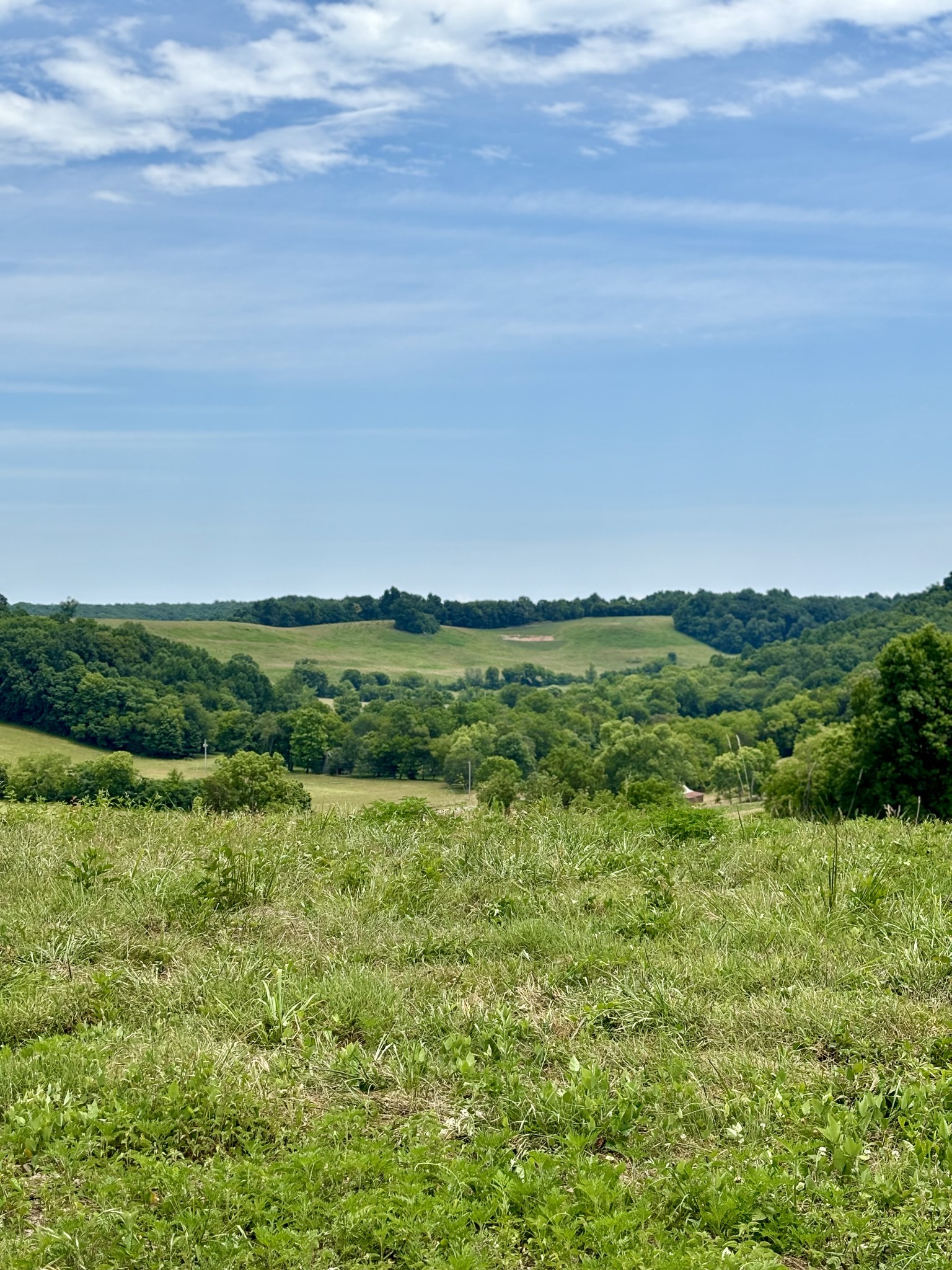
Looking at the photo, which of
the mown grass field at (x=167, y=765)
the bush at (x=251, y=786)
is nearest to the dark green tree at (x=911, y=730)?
→ the bush at (x=251, y=786)

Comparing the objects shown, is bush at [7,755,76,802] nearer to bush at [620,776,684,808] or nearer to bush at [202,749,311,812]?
bush at [202,749,311,812]

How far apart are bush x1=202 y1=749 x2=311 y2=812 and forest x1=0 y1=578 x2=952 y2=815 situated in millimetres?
9354

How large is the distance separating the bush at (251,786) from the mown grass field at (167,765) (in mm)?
29020

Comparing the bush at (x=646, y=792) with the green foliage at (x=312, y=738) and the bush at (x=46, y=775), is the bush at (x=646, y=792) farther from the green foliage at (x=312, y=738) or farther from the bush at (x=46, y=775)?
the green foliage at (x=312, y=738)

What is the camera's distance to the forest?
37.0m

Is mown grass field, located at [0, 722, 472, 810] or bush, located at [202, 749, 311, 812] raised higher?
bush, located at [202, 749, 311, 812]

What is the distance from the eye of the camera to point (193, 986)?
538 centimetres

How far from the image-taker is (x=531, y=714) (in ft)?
399

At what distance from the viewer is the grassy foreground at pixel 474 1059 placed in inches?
137

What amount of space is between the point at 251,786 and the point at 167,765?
231 feet

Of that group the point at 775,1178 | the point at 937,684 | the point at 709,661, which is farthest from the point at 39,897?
the point at 709,661

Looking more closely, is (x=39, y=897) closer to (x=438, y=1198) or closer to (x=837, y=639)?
(x=438, y=1198)

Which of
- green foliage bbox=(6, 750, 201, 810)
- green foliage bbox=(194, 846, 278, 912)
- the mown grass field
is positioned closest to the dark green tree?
green foliage bbox=(6, 750, 201, 810)

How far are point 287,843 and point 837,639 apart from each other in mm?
167700
